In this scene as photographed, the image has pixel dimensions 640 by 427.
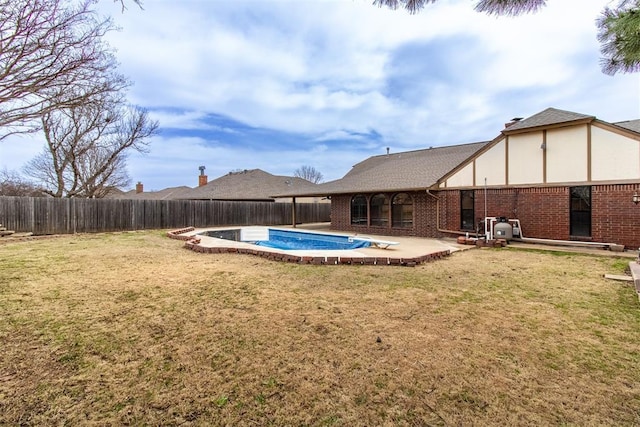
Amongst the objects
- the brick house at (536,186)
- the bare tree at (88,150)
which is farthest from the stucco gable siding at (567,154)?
the bare tree at (88,150)

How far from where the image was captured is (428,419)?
80.6 inches

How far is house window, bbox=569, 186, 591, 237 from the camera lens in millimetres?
9742

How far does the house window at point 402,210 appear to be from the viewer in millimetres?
14094

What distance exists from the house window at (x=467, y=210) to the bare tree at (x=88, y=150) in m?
20.5

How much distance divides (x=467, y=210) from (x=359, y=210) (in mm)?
5459

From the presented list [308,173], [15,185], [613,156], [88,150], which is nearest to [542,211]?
[613,156]

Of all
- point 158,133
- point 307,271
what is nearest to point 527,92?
point 307,271

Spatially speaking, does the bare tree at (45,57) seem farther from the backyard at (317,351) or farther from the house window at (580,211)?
the house window at (580,211)

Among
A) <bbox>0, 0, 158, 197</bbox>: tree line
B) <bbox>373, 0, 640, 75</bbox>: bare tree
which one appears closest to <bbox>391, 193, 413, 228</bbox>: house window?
<bbox>373, 0, 640, 75</bbox>: bare tree

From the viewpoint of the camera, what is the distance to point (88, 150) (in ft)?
80.7

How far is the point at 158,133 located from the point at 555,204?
81.9ft

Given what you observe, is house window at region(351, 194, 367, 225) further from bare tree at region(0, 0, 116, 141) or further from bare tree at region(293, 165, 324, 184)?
bare tree at region(293, 165, 324, 184)

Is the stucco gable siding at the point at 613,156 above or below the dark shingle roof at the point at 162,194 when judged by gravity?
below

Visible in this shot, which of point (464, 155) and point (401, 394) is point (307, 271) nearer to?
point (401, 394)
